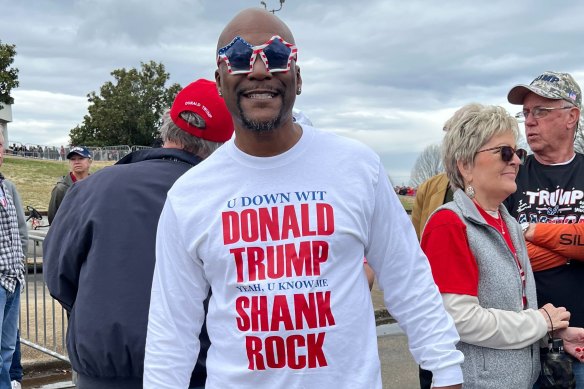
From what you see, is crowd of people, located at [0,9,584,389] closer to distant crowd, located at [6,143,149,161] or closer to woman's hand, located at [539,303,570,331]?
woman's hand, located at [539,303,570,331]

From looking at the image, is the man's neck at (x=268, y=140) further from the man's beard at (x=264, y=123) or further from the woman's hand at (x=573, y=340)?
the woman's hand at (x=573, y=340)

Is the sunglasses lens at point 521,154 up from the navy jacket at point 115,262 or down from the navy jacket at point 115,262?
up

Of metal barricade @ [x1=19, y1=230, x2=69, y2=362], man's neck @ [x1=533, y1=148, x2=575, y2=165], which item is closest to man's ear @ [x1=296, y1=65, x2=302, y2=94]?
man's neck @ [x1=533, y1=148, x2=575, y2=165]

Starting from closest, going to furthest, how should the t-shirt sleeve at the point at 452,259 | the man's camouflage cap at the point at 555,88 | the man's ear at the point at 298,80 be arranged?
1. the man's ear at the point at 298,80
2. the t-shirt sleeve at the point at 452,259
3. the man's camouflage cap at the point at 555,88

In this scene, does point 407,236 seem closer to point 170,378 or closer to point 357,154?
point 357,154

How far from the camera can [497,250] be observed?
2.43 m

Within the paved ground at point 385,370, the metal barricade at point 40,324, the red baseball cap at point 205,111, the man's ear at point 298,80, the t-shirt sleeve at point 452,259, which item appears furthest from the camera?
the metal barricade at point 40,324

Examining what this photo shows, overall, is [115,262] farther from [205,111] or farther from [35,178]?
[35,178]

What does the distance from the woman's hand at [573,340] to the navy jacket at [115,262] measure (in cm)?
157

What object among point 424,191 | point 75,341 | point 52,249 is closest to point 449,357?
point 75,341

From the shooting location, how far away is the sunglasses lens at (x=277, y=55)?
171 cm

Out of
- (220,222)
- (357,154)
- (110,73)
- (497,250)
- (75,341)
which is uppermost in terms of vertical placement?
(110,73)

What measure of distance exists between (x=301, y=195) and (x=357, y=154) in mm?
224

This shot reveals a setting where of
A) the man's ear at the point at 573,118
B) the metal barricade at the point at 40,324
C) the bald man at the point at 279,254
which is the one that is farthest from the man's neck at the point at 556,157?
the metal barricade at the point at 40,324
